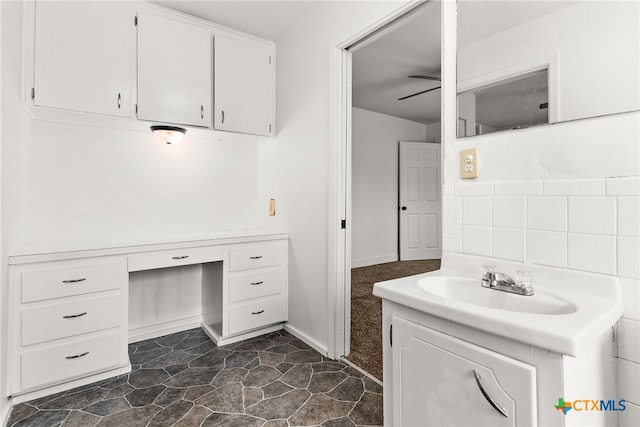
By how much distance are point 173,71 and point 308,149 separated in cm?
115

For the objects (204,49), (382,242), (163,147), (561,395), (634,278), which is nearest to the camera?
(561,395)

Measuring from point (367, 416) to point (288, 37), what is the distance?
2805 mm

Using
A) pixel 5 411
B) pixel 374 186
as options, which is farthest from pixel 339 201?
pixel 374 186

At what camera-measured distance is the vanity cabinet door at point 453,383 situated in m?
0.82

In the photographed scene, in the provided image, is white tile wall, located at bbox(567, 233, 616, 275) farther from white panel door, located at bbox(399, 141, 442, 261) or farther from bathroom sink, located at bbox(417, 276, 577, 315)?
white panel door, located at bbox(399, 141, 442, 261)

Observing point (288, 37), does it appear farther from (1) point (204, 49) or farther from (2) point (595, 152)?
(2) point (595, 152)

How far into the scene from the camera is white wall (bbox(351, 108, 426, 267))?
16.5 ft

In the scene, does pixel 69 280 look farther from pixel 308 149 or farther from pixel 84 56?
pixel 308 149

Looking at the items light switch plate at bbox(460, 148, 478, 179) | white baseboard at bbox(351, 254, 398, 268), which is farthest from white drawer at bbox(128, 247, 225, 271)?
white baseboard at bbox(351, 254, 398, 268)

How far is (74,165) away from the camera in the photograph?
7.66 ft

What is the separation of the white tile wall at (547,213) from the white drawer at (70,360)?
2.35m

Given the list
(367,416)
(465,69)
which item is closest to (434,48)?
(465,69)

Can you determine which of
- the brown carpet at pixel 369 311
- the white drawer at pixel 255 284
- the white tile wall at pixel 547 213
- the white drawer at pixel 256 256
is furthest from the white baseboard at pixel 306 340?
the white tile wall at pixel 547 213

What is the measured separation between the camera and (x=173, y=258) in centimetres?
225
